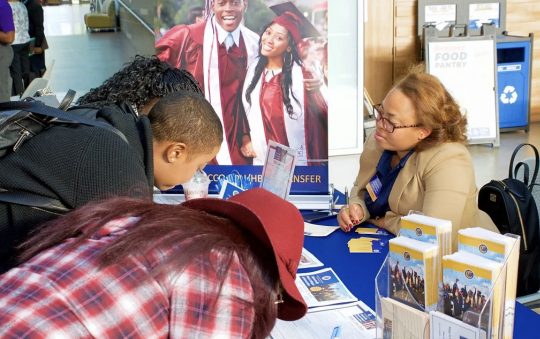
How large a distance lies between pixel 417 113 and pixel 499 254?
1119mm

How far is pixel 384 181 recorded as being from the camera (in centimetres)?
248

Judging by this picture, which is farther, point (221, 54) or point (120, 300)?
point (221, 54)

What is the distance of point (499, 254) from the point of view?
50.0 inches

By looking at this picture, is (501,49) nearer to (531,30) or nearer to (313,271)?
(531,30)

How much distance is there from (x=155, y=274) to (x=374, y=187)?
5.74ft

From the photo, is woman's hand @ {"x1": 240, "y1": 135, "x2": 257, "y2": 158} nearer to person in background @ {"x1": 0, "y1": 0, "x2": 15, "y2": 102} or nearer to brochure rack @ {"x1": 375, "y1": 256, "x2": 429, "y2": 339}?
brochure rack @ {"x1": 375, "y1": 256, "x2": 429, "y2": 339}

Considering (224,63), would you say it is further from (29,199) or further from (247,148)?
(29,199)

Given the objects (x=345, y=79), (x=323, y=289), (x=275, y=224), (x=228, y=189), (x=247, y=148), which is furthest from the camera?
(x=345, y=79)

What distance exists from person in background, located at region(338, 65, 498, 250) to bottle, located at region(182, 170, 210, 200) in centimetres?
54

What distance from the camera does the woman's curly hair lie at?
7.60 feet

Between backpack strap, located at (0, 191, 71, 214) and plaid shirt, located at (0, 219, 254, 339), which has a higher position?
backpack strap, located at (0, 191, 71, 214)

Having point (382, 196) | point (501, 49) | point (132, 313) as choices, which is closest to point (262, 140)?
point (382, 196)

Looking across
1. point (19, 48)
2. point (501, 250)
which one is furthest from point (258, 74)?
point (19, 48)

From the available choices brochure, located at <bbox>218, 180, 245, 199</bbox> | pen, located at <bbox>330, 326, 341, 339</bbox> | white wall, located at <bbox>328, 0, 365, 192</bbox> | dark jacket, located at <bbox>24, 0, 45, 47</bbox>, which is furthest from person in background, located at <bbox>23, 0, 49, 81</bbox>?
pen, located at <bbox>330, 326, 341, 339</bbox>
